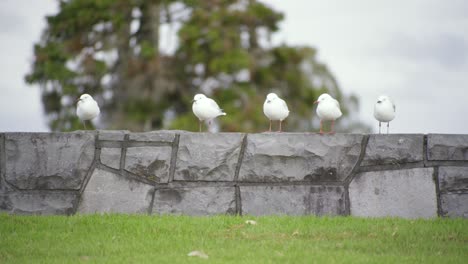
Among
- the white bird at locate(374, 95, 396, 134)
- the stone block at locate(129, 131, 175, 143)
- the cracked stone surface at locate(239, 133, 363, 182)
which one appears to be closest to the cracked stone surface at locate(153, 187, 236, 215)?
the cracked stone surface at locate(239, 133, 363, 182)

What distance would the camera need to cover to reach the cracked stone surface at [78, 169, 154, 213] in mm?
7161

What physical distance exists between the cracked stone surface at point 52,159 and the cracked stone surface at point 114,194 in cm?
16

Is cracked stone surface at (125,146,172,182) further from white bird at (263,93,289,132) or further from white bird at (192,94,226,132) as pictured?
white bird at (263,93,289,132)

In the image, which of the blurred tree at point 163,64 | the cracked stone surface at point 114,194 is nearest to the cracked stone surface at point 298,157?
the cracked stone surface at point 114,194

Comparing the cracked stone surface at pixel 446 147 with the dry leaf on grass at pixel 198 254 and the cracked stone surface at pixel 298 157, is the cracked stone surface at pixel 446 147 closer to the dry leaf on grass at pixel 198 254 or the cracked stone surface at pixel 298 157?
the cracked stone surface at pixel 298 157

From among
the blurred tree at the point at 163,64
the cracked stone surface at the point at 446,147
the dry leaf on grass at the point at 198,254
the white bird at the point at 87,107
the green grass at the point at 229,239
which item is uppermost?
the blurred tree at the point at 163,64

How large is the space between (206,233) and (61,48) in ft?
35.9

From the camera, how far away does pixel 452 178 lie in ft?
23.7

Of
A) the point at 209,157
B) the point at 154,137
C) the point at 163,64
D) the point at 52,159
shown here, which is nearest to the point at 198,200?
the point at 209,157

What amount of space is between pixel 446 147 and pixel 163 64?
9984 mm

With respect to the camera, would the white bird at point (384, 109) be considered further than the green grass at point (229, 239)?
Yes

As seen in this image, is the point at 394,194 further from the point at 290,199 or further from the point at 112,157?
the point at 112,157

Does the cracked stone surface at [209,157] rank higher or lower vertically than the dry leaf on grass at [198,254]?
higher

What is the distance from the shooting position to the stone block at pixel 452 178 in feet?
23.7
